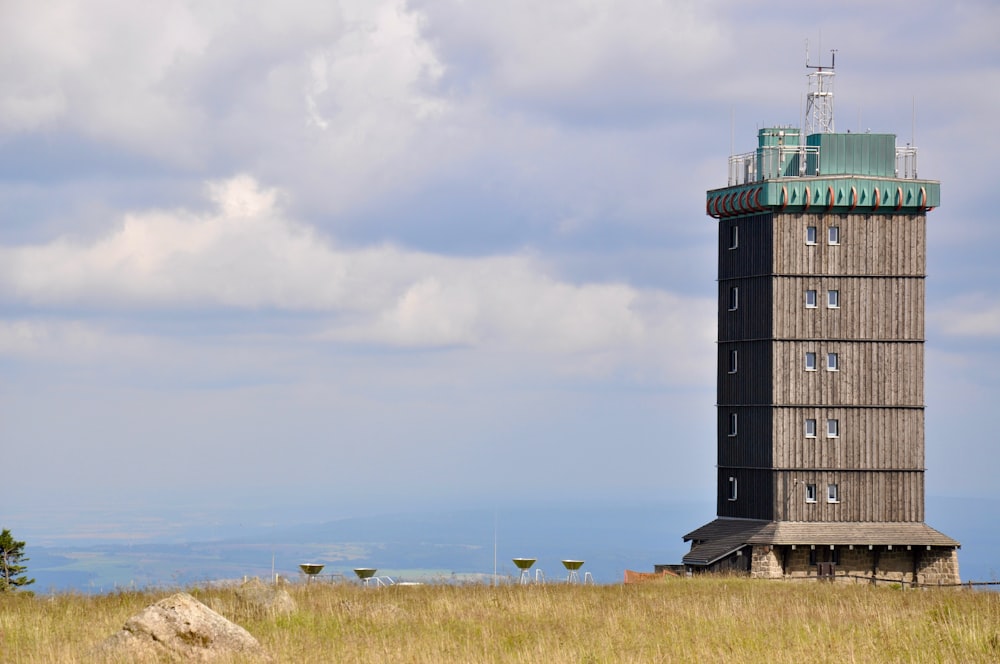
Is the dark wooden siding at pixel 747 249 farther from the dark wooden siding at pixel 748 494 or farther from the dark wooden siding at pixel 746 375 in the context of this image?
the dark wooden siding at pixel 748 494

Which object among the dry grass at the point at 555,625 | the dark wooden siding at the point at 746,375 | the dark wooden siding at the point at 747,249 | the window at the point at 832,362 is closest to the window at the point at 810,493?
the dark wooden siding at the point at 746,375

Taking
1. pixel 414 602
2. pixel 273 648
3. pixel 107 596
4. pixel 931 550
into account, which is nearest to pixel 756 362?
pixel 931 550

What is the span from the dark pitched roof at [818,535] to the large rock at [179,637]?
32.6 meters

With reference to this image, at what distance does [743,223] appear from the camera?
5703cm

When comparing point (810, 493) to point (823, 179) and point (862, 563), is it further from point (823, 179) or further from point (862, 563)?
point (823, 179)

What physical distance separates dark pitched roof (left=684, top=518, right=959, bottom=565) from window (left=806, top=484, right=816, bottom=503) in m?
0.81

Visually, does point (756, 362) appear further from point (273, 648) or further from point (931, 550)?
point (273, 648)

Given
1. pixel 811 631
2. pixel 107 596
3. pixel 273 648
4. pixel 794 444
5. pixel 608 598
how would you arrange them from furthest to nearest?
pixel 794 444 < pixel 608 598 < pixel 107 596 < pixel 811 631 < pixel 273 648

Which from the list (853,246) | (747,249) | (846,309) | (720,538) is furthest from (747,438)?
(853,246)

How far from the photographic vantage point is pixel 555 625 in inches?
1147

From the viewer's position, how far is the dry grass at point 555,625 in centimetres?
2430

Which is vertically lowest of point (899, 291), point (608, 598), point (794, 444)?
point (608, 598)

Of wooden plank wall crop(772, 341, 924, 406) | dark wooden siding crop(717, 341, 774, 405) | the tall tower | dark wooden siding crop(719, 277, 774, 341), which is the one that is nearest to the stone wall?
the tall tower

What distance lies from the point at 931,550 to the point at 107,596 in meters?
33.4
